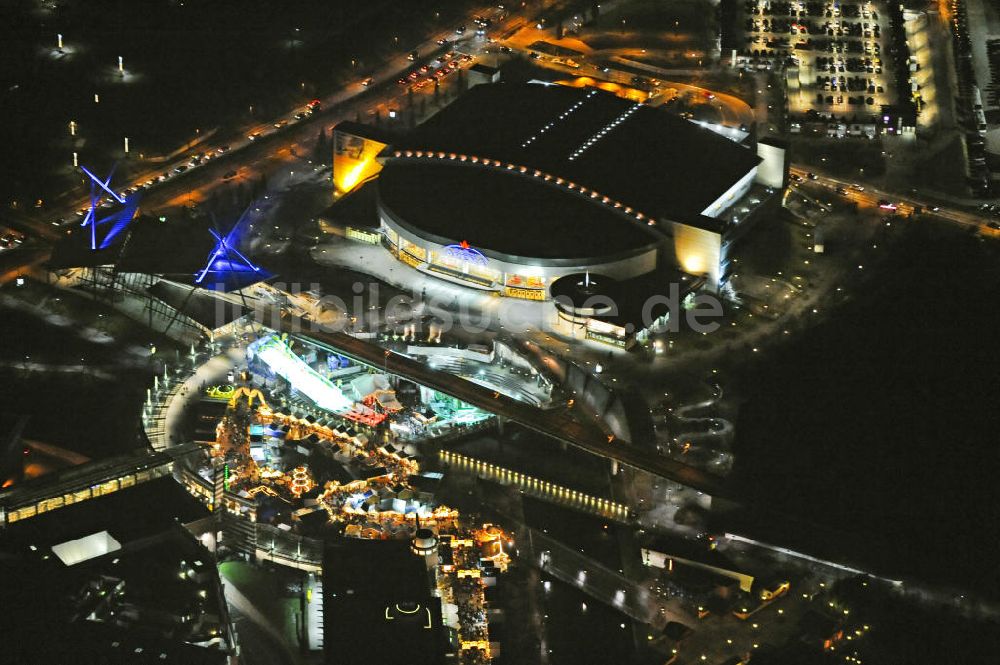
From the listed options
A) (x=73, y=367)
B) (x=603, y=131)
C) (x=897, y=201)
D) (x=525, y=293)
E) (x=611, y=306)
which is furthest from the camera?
(x=897, y=201)

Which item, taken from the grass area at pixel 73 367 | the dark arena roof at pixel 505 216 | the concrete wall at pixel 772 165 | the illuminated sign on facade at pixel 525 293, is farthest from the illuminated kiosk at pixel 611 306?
the grass area at pixel 73 367

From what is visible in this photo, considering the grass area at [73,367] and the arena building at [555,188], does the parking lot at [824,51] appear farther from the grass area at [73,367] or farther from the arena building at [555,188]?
the grass area at [73,367]

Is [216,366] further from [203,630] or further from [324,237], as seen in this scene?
[203,630]

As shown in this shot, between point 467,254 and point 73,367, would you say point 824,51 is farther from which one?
point 73,367

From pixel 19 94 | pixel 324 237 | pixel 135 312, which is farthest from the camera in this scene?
pixel 19 94

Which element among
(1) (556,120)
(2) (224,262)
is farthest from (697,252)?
(2) (224,262)

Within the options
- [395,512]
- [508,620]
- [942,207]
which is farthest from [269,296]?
[942,207]
